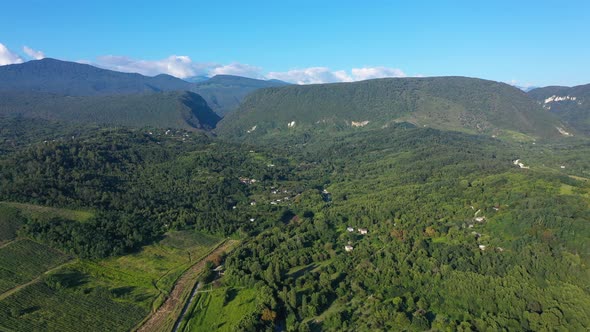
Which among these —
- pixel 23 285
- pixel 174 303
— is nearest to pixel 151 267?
pixel 174 303

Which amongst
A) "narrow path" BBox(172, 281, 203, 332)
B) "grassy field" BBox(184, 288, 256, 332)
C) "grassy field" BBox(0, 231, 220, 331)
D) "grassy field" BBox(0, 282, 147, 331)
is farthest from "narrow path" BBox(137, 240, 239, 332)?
"grassy field" BBox(184, 288, 256, 332)

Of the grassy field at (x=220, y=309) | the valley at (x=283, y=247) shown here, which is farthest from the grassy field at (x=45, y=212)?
the grassy field at (x=220, y=309)

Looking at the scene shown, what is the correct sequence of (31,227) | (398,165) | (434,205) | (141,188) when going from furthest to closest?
(398,165) < (141,188) < (434,205) < (31,227)

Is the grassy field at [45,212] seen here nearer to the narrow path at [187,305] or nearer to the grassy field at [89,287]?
the grassy field at [89,287]

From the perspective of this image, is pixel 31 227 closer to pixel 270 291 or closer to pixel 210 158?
pixel 270 291

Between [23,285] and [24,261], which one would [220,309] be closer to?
[23,285]

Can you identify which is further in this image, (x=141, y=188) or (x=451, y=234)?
(x=141, y=188)

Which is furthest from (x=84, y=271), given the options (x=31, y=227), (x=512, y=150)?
(x=512, y=150)
